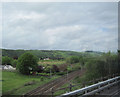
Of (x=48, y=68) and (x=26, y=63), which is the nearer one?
(x=26, y=63)

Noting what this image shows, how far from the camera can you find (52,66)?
9.37 metres

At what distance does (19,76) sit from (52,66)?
2790mm

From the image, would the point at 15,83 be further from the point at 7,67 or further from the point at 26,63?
the point at 26,63

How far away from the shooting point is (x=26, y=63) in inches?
309

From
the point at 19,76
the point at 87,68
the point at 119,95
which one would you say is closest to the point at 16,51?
the point at 19,76

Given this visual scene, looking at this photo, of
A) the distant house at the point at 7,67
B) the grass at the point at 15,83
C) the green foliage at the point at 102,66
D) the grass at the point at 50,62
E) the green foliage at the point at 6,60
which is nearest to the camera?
the grass at the point at 15,83

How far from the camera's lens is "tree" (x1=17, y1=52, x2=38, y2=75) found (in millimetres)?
7328

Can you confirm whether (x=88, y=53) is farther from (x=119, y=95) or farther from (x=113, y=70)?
(x=119, y=95)

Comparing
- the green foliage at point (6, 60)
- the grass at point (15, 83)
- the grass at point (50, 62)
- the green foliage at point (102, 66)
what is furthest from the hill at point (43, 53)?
the green foliage at point (102, 66)

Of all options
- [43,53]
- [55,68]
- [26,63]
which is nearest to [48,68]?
[55,68]

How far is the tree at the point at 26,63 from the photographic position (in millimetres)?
7328

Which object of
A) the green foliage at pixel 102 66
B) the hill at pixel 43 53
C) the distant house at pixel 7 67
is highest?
the hill at pixel 43 53

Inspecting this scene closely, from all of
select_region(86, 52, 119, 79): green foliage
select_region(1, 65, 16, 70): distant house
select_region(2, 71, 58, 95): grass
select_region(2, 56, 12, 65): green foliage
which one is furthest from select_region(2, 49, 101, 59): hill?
select_region(86, 52, 119, 79): green foliage

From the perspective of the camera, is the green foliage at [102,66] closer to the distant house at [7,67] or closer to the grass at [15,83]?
the grass at [15,83]
